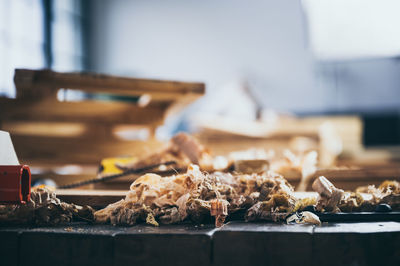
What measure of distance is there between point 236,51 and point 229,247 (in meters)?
10.9

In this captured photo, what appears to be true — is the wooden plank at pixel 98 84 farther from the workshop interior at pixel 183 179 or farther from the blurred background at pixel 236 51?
the blurred background at pixel 236 51

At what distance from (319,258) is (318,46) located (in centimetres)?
816

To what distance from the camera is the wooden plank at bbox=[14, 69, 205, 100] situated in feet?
8.18

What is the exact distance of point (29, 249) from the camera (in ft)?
4.55

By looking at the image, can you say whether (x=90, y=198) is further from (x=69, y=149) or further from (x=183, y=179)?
(x=69, y=149)

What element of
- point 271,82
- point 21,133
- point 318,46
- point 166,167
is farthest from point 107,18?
point 166,167

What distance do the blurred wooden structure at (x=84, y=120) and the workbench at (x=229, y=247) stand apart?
4.61 feet

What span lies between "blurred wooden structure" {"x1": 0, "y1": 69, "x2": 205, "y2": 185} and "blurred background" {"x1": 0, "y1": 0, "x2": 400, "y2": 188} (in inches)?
216

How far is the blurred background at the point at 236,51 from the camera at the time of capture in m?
8.75

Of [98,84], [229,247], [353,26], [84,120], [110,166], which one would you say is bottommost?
[229,247]

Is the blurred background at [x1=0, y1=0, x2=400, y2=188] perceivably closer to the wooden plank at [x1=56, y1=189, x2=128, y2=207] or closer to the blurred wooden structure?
the blurred wooden structure

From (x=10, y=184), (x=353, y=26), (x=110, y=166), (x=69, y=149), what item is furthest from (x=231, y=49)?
(x=10, y=184)

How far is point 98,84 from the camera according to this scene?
2.71 m

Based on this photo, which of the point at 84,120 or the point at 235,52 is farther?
the point at 235,52
